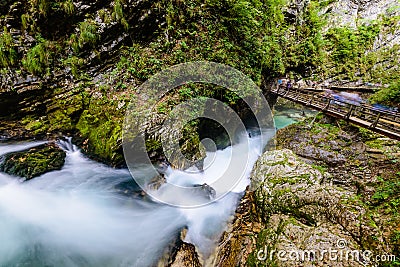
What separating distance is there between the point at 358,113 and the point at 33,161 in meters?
11.1

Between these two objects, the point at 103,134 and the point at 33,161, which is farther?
the point at 103,134

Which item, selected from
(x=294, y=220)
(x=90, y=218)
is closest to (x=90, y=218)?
(x=90, y=218)

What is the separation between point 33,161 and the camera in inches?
238

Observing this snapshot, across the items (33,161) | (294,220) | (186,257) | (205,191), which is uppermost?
(294,220)

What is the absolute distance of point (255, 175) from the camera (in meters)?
6.04

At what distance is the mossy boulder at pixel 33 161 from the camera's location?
5828mm

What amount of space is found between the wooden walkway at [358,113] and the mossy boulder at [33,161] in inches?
382

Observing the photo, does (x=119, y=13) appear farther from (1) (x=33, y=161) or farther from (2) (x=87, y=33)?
(1) (x=33, y=161)

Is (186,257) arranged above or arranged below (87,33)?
below

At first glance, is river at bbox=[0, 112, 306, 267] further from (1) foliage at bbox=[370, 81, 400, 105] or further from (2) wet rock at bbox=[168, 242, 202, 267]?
(1) foliage at bbox=[370, 81, 400, 105]

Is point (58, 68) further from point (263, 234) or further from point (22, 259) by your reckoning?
point (263, 234)

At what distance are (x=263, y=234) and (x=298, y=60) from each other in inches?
534

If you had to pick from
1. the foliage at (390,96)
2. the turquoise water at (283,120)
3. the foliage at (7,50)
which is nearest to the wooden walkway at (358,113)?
the foliage at (390,96)

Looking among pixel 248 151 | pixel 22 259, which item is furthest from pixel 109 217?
pixel 248 151
